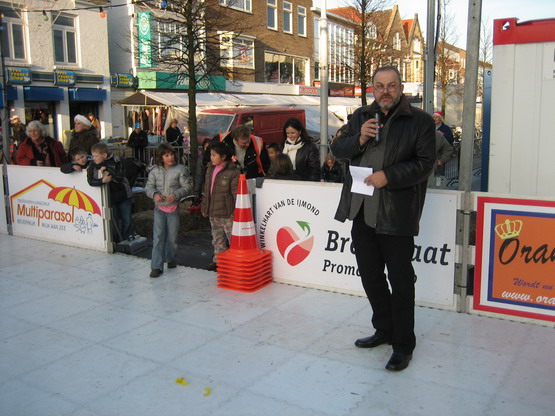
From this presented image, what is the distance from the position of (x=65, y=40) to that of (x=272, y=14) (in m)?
17.6

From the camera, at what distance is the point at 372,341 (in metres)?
4.36

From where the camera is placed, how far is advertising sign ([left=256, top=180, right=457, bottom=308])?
505cm

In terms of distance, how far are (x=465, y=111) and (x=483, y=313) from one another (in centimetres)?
179

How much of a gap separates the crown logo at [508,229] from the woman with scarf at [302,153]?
2793mm

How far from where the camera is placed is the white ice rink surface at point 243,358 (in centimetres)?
359

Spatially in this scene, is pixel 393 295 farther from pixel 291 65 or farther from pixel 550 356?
pixel 291 65

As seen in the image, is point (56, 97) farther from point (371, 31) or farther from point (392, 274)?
point (392, 274)

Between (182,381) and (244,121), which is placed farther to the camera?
(244,121)

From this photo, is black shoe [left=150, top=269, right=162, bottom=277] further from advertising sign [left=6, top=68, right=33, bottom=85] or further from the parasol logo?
advertising sign [left=6, top=68, right=33, bottom=85]

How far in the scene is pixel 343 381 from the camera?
385 cm

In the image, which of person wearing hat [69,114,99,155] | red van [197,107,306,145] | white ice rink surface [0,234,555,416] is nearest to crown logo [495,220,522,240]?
white ice rink surface [0,234,555,416]

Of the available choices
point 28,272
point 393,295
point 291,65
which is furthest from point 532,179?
point 291,65

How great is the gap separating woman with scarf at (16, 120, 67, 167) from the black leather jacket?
645cm

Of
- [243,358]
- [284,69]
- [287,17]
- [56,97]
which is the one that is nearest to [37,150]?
[243,358]
